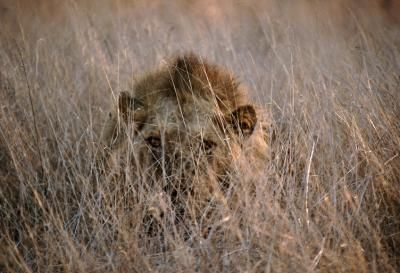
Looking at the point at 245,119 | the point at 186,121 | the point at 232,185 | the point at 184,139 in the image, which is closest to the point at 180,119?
the point at 186,121

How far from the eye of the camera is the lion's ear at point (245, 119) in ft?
14.5

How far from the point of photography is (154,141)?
14.0ft

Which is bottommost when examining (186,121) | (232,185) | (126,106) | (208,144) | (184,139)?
(232,185)

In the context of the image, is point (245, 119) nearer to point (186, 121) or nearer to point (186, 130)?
point (186, 121)

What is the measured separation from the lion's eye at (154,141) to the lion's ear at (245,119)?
62 cm

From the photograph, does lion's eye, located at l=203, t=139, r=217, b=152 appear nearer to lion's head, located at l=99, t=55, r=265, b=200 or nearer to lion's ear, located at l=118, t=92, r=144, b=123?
lion's head, located at l=99, t=55, r=265, b=200

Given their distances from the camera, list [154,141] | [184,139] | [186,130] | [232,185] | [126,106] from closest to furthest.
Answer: [232,185], [186,130], [184,139], [154,141], [126,106]

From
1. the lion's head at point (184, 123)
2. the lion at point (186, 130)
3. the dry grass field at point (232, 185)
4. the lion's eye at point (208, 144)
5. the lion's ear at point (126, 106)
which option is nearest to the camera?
the dry grass field at point (232, 185)

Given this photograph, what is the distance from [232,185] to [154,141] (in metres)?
0.96

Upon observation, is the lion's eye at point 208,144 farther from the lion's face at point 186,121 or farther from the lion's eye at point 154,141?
the lion's eye at point 154,141

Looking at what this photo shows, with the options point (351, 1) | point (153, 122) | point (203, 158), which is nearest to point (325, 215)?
point (203, 158)

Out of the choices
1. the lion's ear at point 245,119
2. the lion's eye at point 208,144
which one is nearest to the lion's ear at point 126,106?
the lion's eye at point 208,144

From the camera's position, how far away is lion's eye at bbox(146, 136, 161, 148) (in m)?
4.25

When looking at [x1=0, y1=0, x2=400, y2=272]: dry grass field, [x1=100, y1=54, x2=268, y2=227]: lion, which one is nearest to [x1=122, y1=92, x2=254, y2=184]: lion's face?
[x1=100, y1=54, x2=268, y2=227]: lion
